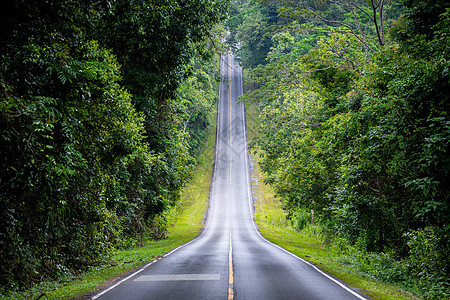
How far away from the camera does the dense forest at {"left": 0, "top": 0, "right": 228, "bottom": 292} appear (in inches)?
304

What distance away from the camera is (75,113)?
9.79 metres

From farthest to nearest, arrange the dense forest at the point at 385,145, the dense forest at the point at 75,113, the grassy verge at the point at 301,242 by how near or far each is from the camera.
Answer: the grassy verge at the point at 301,242
the dense forest at the point at 385,145
the dense forest at the point at 75,113

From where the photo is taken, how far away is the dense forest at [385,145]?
9.96m

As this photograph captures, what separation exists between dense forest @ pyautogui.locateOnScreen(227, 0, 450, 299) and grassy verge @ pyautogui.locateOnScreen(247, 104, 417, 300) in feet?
3.32

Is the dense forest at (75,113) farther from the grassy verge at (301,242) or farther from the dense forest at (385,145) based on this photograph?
the grassy verge at (301,242)

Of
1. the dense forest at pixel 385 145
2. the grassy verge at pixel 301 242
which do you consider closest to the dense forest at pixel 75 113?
the dense forest at pixel 385 145

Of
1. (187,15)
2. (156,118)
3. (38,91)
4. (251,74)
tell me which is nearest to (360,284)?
(38,91)

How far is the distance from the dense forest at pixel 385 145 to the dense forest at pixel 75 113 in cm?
673

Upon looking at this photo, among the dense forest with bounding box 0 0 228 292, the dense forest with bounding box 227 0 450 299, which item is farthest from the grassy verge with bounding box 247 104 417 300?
the dense forest with bounding box 0 0 228 292

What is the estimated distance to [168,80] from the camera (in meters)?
18.3

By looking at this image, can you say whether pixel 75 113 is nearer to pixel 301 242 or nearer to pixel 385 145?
pixel 385 145

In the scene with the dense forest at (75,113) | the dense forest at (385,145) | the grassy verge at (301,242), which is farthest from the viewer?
the grassy verge at (301,242)

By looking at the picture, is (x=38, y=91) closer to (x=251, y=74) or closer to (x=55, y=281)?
(x=55, y=281)

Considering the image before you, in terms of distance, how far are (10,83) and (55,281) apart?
584 cm
